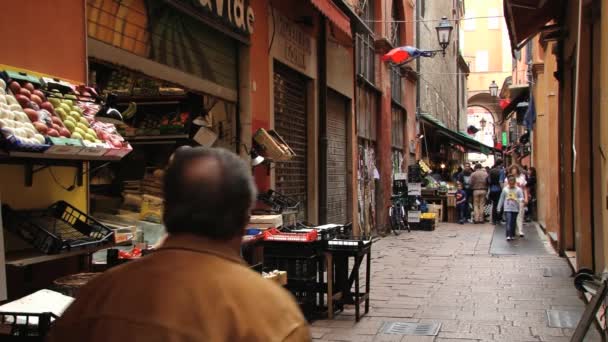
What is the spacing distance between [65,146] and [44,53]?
3.34 ft

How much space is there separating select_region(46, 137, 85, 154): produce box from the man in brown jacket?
2.37 meters

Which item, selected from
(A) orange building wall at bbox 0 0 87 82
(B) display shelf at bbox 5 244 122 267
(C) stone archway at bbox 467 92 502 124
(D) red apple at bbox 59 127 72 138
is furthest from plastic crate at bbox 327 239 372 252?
(C) stone archway at bbox 467 92 502 124

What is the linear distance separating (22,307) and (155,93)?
5.16m

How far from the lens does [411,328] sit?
22.6ft

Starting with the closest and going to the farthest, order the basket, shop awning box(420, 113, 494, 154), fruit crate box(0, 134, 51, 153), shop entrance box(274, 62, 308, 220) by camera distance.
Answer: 1. fruit crate box(0, 134, 51, 153)
2. the basket
3. shop entrance box(274, 62, 308, 220)
4. shop awning box(420, 113, 494, 154)

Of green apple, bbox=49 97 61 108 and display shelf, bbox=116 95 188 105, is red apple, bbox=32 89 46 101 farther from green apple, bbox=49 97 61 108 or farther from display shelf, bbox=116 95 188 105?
display shelf, bbox=116 95 188 105

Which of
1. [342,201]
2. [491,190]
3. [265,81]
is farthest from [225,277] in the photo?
[491,190]

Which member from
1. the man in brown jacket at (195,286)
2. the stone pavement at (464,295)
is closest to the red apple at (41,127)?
the man in brown jacket at (195,286)

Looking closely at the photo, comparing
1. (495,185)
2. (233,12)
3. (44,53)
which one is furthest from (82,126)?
(495,185)

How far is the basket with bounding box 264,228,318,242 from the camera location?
7031 mm

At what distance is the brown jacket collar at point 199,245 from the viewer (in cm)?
171

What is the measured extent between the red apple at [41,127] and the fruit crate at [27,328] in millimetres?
1162

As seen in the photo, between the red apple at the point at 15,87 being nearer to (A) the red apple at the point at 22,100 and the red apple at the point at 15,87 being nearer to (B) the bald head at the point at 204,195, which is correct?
(A) the red apple at the point at 22,100

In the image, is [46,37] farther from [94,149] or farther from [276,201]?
[276,201]
